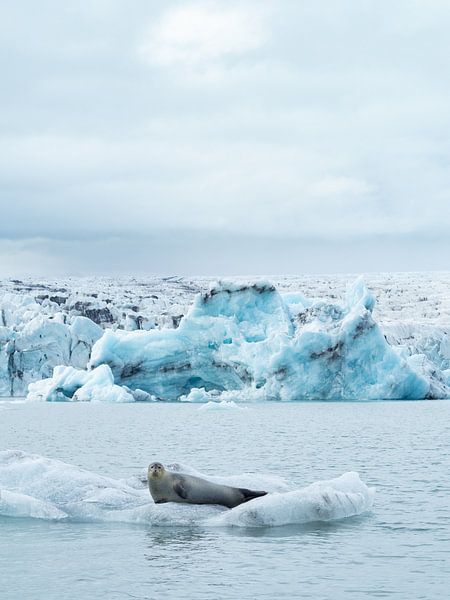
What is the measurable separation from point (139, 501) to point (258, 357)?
27217mm

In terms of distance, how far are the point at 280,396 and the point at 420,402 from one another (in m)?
8.06

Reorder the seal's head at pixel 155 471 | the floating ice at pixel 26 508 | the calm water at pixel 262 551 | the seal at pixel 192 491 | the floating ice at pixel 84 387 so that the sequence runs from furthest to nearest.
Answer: the floating ice at pixel 84 387
the floating ice at pixel 26 508
the seal at pixel 192 491
the seal's head at pixel 155 471
the calm water at pixel 262 551

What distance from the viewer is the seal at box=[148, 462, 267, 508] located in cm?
1012

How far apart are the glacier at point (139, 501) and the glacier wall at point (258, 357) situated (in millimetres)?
24877

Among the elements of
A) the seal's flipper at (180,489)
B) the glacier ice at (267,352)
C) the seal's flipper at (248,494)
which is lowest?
the seal's flipper at (248,494)

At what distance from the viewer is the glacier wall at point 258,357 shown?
120ft

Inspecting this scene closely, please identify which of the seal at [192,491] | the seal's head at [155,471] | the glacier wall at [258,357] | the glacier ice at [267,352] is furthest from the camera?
the glacier wall at [258,357]

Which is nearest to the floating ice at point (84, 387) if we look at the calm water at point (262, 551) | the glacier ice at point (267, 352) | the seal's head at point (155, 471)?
the glacier ice at point (267, 352)

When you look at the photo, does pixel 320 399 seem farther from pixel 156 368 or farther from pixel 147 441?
pixel 147 441

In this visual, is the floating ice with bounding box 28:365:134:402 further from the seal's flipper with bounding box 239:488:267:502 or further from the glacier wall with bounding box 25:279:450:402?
the seal's flipper with bounding box 239:488:267:502

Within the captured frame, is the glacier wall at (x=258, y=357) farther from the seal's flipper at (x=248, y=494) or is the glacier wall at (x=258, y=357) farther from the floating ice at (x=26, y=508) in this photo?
the floating ice at (x=26, y=508)

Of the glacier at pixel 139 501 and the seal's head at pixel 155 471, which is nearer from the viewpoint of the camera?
the glacier at pixel 139 501

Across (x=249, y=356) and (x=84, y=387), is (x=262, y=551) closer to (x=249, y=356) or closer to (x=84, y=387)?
(x=249, y=356)

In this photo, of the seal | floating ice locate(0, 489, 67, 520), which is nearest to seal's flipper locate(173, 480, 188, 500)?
the seal
